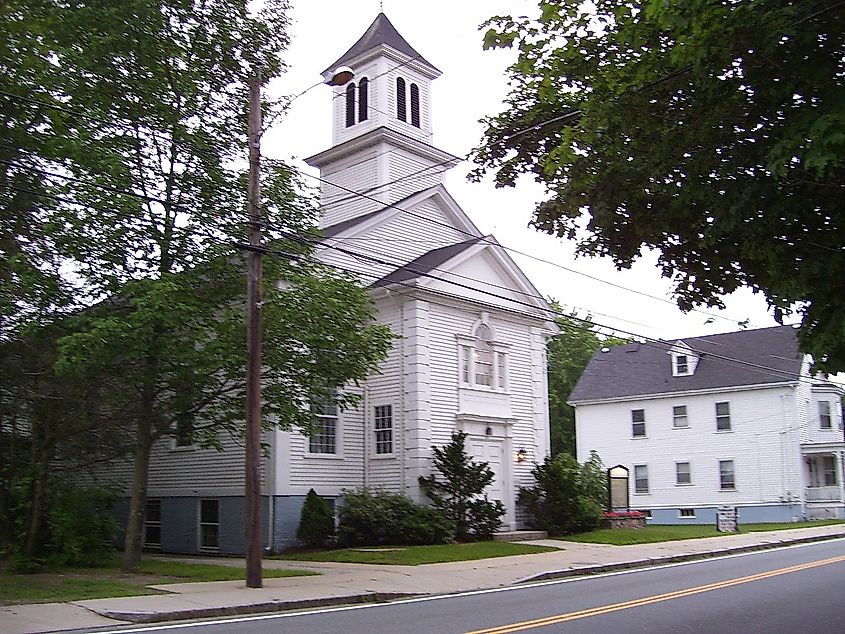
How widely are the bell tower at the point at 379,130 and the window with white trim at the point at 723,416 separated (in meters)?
20.5

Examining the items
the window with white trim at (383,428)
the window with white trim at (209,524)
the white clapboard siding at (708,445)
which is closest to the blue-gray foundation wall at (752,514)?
the white clapboard siding at (708,445)

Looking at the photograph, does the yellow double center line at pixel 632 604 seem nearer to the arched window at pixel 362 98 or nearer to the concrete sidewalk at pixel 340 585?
the concrete sidewalk at pixel 340 585

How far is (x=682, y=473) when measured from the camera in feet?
146

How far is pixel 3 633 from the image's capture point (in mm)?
10609

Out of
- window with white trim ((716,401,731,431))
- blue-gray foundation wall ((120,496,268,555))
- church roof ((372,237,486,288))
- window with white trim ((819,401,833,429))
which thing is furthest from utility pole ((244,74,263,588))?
window with white trim ((819,401,833,429))

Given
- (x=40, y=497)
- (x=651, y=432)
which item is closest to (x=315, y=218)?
(x=40, y=497)

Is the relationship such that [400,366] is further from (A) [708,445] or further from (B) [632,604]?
(A) [708,445]

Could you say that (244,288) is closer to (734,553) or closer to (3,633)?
(3,633)

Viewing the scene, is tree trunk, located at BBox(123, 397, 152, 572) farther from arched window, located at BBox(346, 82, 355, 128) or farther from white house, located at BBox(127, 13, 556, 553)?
arched window, located at BBox(346, 82, 355, 128)

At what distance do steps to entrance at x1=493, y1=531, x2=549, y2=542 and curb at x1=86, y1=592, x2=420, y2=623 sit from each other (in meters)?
10.5

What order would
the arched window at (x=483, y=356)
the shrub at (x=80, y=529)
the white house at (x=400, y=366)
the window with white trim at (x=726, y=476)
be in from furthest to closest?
the window with white trim at (x=726, y=476), the arched window at (x=483, y=356), the white house at (x=400, y=366), the shrub at (x=80, y=529)

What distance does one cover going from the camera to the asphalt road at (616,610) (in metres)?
10.9

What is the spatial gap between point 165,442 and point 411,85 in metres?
14.9

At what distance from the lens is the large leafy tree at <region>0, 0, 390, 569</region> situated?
53.8ft
